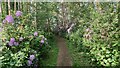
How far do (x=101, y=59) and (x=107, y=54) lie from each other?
0.54 feet

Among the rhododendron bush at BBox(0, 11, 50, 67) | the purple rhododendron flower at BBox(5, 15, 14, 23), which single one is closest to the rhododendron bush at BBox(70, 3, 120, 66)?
the rhododendron bush at BBox(0, 11, 50, 67)

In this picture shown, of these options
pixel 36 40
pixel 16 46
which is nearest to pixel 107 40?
pixel 36 40

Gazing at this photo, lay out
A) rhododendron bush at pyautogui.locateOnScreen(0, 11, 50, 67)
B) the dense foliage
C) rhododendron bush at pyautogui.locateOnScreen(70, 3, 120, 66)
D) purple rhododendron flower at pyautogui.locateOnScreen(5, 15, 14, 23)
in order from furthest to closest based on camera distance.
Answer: rhododendron bush at pyautogui.locateOnScreen(70, 3, 120, 66) → purple rhododendron flower at pyautogui.locateOnScreen(5, 15, 14, 23) → the dense foliage → rhododendron bush at pyautogui.locateOnScreen(0, 11, 50, 67)

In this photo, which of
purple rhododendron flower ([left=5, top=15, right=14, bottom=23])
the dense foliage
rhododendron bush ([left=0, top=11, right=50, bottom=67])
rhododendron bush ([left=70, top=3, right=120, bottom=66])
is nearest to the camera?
rhododendron bush ([left=0, top=11, right=50, bottom=67])

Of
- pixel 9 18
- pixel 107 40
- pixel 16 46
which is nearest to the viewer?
pixel 16 46

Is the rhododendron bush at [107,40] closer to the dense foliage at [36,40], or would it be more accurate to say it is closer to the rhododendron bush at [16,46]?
the dense foliage at [36,40]

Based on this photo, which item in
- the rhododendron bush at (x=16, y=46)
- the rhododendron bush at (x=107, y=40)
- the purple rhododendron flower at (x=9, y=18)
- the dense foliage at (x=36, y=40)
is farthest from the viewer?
the rhododendron bush at (x=107, y=40)

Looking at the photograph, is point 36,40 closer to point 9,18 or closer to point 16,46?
point 9,18

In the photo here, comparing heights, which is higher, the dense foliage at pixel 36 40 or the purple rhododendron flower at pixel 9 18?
the purple rhododendron flower at pixel 9 18

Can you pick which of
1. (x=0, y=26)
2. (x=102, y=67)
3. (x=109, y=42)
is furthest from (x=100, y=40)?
(x=0, y=26)

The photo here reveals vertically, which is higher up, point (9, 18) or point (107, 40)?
point (9, 18)

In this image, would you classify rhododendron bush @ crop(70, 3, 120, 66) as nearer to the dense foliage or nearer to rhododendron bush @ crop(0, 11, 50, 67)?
the dense foliage

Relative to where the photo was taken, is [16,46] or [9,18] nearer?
[16,46]

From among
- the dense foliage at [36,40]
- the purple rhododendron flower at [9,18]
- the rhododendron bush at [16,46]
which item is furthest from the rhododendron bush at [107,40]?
the purple rhododendron flower at [9,18]
